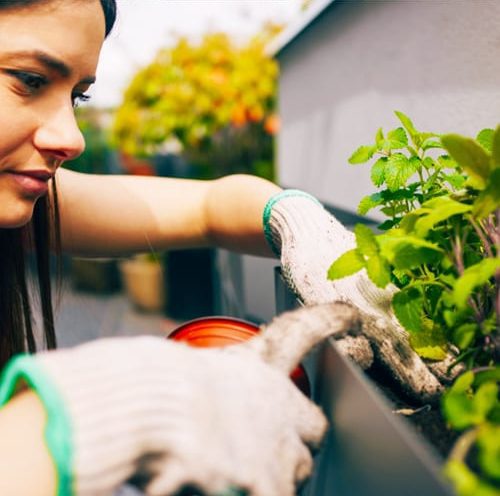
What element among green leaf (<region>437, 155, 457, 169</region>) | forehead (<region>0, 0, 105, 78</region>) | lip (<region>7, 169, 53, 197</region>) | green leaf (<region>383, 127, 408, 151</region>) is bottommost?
lip (<region>7, 169, 53, 197</region>)

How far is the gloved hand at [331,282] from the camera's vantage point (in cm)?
70

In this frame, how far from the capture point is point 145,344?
485 mm

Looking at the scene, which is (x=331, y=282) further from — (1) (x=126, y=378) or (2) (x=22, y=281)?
(2) (x=22, y=281)

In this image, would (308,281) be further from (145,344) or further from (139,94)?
(139,94)

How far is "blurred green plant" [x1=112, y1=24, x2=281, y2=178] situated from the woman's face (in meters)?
2.28

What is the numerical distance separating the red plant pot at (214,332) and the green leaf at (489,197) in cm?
33

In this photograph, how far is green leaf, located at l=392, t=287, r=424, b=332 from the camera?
24.5 inches

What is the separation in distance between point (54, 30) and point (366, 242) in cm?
56

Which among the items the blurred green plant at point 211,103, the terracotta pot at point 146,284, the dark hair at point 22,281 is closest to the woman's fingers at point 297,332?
the dark hair at point 22,281

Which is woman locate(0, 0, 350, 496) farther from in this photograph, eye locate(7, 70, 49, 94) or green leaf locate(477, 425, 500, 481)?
eye locate(7, 70, 49, 94)

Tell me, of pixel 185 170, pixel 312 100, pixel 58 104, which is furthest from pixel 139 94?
pixel 58 104

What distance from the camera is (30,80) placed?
A: 32.8 inches

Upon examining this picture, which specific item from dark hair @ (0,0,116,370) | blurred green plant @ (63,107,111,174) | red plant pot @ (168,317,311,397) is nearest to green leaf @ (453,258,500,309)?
red plant pot @ (168,317,311,397)

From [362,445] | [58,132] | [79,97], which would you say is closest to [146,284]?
[79,97]
